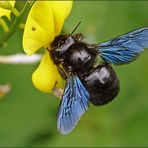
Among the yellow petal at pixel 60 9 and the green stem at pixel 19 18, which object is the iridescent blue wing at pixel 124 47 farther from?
the green stem at pixel 19 18

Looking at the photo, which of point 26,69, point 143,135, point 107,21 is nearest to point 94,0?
point 107,21

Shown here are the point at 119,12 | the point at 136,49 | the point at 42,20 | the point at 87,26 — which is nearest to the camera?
the point at 42,20

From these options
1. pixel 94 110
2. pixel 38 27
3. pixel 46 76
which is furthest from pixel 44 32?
pixel 94 110

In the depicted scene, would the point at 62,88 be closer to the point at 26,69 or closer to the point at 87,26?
the point at 87,26

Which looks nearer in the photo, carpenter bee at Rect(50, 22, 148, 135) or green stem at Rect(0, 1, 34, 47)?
green stem at Rect(0, 1, 34, 47)

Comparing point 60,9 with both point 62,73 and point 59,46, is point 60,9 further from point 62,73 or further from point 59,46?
point 62,73

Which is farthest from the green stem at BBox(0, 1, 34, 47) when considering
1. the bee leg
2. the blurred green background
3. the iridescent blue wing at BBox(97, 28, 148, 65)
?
the blurred green background

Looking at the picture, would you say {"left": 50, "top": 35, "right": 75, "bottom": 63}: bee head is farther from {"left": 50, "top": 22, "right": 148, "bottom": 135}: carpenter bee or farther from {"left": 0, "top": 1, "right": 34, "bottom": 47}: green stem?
{"left": 0, "top": 1, "right": 34, "bottom": 47}: green stem
